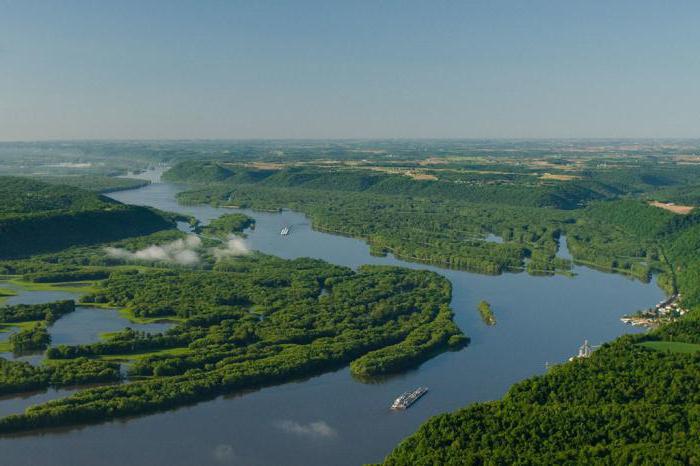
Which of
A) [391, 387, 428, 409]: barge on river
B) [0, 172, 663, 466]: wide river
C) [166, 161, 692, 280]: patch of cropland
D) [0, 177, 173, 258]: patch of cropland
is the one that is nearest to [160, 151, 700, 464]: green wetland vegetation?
[166, 161, 692, 280]: patch of cropland

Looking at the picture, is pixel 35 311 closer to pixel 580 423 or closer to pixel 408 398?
pixel 408 398

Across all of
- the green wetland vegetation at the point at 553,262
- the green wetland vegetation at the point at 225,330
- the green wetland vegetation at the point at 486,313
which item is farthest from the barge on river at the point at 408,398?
the green wetland vegetation at the point at 486,313

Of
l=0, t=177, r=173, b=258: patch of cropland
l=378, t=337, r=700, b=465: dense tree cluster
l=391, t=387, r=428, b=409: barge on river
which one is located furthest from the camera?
l=0, t=177, r=173, b=258: patch of cropland

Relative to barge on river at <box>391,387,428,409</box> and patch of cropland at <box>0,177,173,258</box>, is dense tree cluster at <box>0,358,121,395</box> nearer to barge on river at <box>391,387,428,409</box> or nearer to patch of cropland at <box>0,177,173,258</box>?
barge on river at <box>391,387,428,409</box>

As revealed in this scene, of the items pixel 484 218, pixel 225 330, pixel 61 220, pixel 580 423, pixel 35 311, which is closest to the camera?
pixel 580 423

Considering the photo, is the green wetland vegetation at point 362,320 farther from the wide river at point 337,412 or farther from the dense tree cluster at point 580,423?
the wide river at point 337,412

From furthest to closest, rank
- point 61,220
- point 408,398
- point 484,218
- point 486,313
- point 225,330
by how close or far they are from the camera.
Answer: point 484,218, point 61,220, point 486,313, point 225,330, point 408,398

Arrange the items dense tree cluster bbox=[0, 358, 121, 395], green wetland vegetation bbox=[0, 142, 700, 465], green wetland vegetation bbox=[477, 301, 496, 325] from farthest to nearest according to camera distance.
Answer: green wetland vegetation bbox=[477, 301, 496, 325] → dense tree cluster bbox=[0, 358, 121, 395] → green wetland vegetation bbox=[0, 142, 700, 465]

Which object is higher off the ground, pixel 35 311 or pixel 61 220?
pixel 61 220

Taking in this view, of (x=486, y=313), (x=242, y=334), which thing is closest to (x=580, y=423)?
(x=242, y=334)
